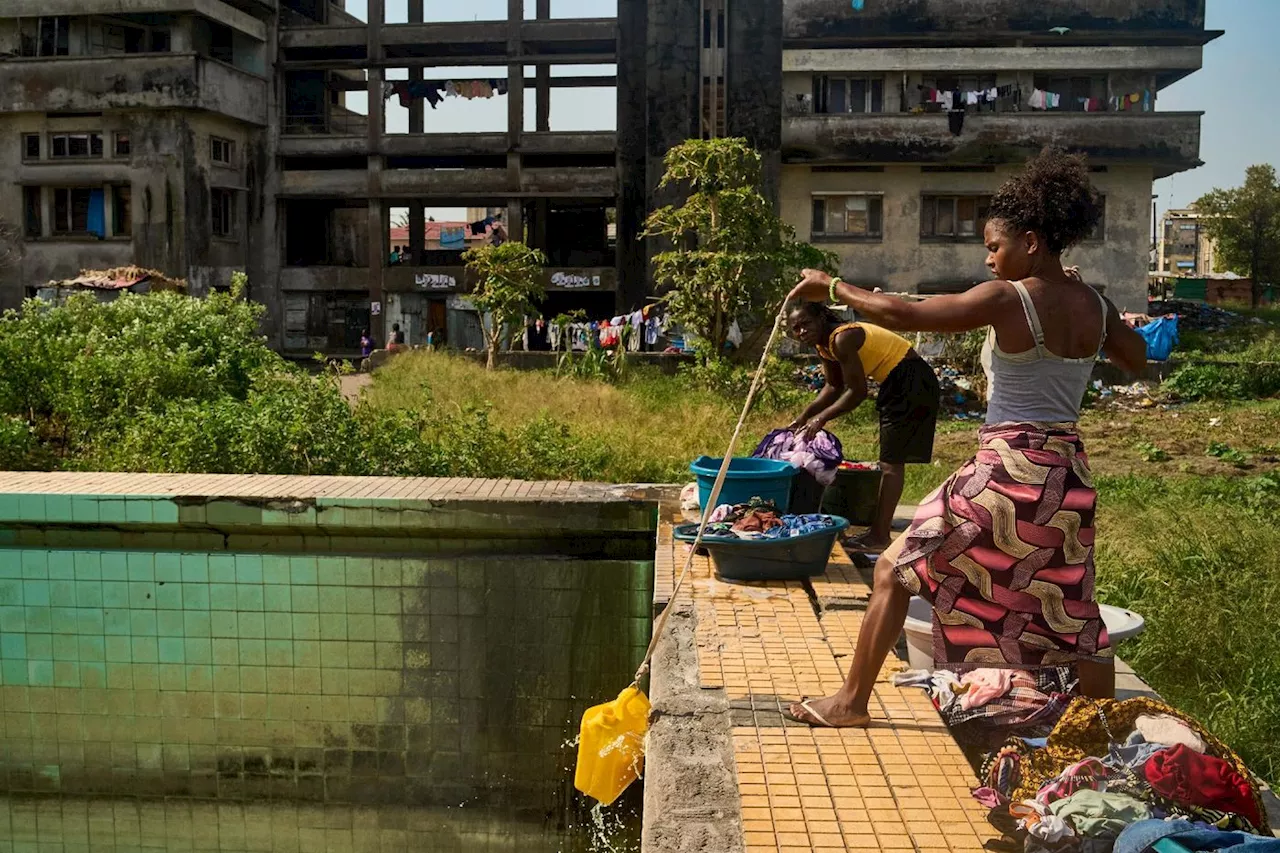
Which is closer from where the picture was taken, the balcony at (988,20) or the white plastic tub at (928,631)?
the white plastic tub at (928,631)

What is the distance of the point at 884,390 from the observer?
687 cm

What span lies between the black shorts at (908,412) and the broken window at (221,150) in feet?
107

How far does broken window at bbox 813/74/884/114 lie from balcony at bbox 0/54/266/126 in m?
16.2

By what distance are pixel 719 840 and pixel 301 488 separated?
471 cm

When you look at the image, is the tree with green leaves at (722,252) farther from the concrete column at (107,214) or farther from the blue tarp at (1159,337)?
the concrete column at (107,214)

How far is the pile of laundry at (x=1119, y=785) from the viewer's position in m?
3.01

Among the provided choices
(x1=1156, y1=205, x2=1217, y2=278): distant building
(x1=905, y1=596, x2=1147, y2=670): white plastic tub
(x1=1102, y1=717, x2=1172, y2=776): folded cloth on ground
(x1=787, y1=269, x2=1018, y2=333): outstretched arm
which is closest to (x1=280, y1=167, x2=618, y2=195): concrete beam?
(x1=905, y1=596, x2=1147, y2=670): white plastic tub

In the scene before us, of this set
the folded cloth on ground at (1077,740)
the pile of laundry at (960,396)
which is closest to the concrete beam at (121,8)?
the pile of laundry at (960,396)

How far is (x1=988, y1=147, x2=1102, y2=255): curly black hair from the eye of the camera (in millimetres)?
3920

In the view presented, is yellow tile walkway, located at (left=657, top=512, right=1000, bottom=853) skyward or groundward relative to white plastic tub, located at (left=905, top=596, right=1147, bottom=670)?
groundward

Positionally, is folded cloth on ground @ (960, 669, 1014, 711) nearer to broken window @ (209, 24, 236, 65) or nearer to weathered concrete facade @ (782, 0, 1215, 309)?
weathered concrete facade @ (782, 0, 1215, 309)

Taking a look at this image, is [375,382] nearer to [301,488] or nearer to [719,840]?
[301,488]

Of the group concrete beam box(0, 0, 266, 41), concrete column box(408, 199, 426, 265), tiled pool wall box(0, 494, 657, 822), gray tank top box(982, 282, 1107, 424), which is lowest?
tiled pool wall box(0, 494, 657, 822)

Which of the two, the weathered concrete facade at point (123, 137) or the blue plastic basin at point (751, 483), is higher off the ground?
the weathered concrete facade at point (123, 137)
